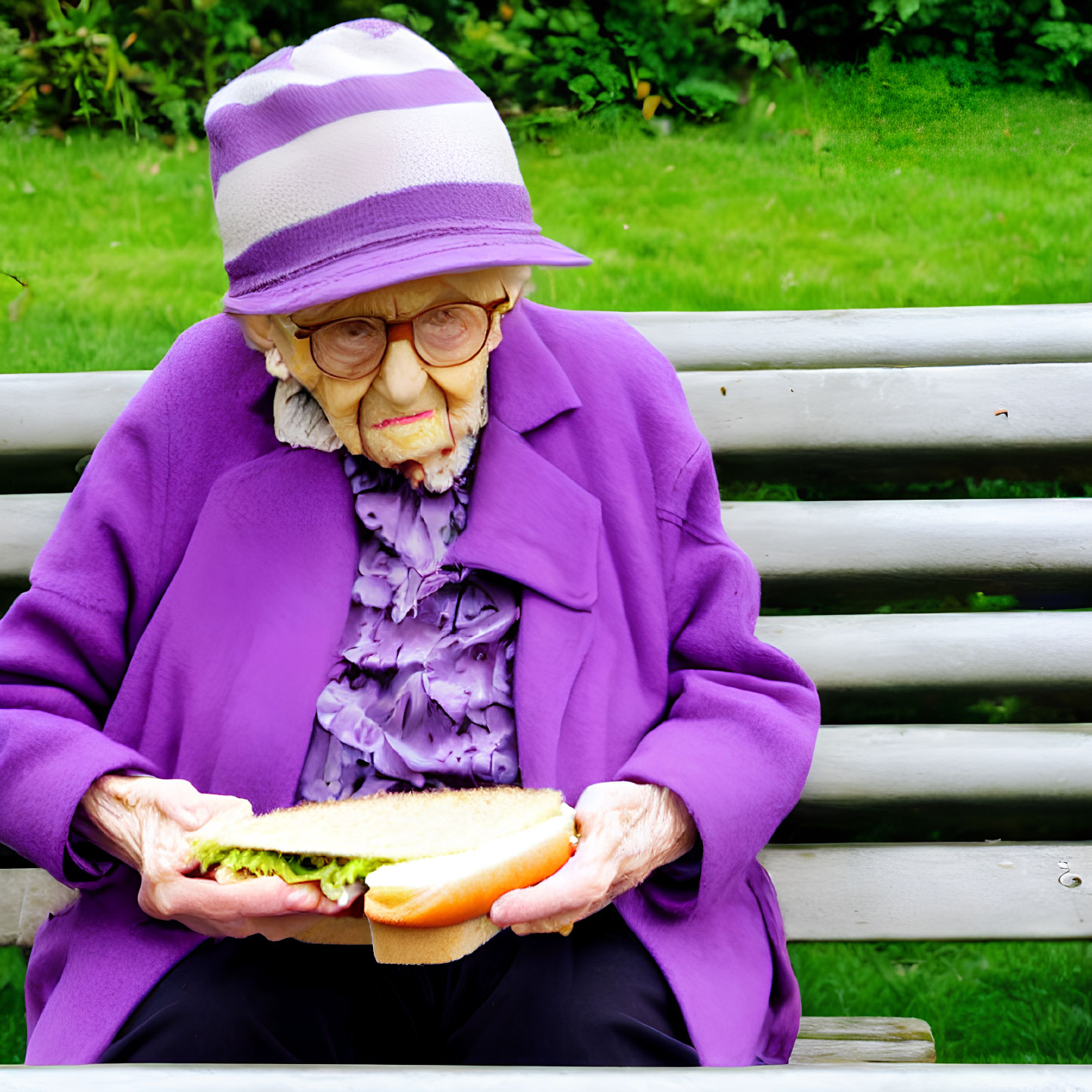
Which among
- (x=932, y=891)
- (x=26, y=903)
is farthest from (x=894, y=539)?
(x=26, y=903)

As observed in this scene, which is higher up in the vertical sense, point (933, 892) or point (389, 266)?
point (389, 266)

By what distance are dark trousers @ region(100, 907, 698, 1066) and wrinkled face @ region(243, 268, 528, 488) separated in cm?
67

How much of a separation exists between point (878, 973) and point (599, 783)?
1323 millimetres

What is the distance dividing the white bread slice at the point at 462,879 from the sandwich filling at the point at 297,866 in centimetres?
2

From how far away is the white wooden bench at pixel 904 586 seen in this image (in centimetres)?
223

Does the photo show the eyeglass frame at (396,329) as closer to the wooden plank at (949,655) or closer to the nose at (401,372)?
the nose at (401,372)

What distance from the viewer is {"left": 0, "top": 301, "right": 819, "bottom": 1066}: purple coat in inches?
65.9

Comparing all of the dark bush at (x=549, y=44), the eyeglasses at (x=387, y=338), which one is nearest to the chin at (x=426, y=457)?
the eyeglasses at (x=387, y=338)

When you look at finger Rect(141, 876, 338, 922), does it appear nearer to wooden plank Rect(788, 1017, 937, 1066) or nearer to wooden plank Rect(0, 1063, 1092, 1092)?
wooden plank Rect(0, 1063, 1092, 1092)

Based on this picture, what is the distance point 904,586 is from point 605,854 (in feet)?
3.27

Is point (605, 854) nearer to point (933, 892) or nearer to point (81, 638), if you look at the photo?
point (81, 638)

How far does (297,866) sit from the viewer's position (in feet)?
4.95

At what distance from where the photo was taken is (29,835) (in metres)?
1.64

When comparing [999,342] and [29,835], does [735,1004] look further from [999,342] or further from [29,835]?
[999,342]
